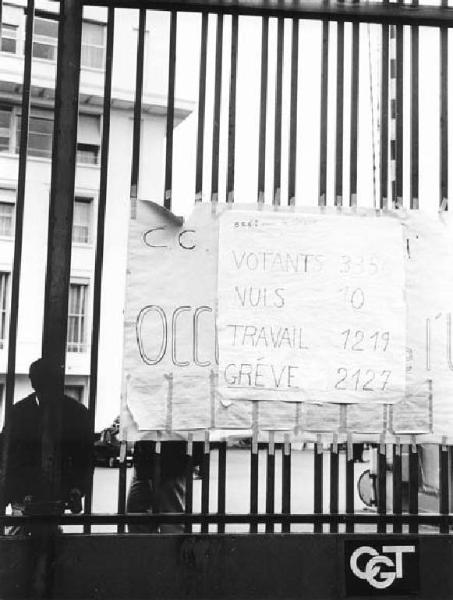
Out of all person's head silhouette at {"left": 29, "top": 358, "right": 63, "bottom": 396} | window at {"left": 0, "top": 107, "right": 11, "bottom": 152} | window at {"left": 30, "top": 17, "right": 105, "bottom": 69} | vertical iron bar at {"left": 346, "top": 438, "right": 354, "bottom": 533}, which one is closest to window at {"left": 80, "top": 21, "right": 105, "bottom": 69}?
window at {"left": 30, "top": 17, "right": 105, "bottom": 69}

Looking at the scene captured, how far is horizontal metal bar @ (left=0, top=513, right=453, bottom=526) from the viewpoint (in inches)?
135

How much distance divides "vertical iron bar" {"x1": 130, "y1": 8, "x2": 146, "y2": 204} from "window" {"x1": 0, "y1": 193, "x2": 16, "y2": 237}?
42.1 ft

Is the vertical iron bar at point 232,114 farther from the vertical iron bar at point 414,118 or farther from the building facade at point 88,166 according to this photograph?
the vertical iron bar at point 414,118

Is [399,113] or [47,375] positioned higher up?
[399,113]

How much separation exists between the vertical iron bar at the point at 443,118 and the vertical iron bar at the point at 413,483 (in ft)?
3.97

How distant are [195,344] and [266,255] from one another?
543mm

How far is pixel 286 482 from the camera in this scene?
3588 millimetres

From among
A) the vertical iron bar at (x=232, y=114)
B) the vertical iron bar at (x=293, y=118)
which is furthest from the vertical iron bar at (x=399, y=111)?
the vertical iron bar at (x=232, y=114)

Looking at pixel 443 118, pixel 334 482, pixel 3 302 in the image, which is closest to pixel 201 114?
pixel 443 118

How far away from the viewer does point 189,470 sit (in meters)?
3.56

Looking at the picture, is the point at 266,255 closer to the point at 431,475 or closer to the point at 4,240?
the point at 431,475

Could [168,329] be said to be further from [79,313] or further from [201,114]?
[79,313]

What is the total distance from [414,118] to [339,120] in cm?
38

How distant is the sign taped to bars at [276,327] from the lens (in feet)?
11.8
